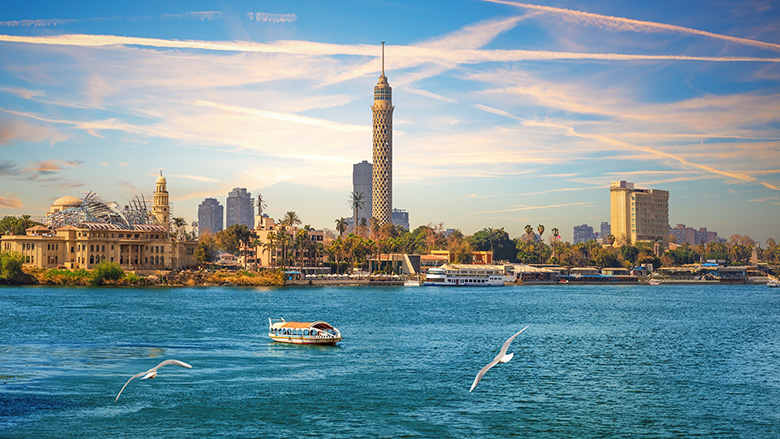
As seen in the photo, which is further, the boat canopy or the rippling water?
the boat canopy

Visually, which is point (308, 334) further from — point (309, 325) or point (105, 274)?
point (105, 274)

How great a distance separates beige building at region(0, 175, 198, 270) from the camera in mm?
174875

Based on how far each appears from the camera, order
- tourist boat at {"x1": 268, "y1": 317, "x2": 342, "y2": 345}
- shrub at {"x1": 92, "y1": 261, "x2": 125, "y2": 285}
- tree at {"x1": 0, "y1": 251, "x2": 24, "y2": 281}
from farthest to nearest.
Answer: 1. shrub at {"x1": 92, "y1": 261, "x2": 125, "y2": 285}
2. tree at {"x1": 0, "y1": 251, "x2": 24, "y2": 281}
3. tourist boat at {"x1": 268, "y1": 317, "x2": 342, "y2": 345}

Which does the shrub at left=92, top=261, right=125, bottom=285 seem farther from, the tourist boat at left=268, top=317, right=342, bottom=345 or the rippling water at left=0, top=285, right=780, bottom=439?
the tourist boat at left=268, top=317, right=342, bottom=345

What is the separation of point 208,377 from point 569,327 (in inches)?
2001

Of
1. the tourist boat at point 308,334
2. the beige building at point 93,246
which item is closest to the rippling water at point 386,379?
the tourist boat at point 308,334

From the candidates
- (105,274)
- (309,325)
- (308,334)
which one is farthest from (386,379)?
(105,274)

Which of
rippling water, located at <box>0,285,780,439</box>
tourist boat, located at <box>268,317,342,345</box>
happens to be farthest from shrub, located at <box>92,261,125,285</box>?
tourist boat, located at <box>268,317,342,345</box>

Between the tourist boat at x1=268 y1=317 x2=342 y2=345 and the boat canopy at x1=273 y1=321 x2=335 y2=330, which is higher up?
the boat canopy at x1=273 y1=321 x2=335 y2=330

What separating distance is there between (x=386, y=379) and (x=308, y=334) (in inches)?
683

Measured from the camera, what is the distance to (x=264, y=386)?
151ft

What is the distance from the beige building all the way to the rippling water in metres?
87.9

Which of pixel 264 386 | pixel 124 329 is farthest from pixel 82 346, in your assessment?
pixel 264 386

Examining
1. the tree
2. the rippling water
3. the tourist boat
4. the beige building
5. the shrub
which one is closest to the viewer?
the rippling water
